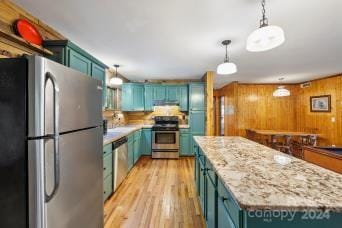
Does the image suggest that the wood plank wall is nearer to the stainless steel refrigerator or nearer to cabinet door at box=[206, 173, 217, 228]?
cabinet door at box=[206, 173, 217, 228]

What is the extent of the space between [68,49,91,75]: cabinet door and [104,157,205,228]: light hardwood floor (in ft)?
6.18

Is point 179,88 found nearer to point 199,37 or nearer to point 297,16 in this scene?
point 199,37

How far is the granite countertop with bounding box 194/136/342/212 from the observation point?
0.91 m

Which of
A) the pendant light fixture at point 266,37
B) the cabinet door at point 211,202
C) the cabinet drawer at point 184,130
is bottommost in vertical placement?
the cabinet door at point 211,202

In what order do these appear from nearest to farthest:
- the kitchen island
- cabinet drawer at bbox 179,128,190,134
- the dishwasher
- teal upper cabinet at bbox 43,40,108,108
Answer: the kitchen island, teal upper cabinet at bbox 43,40,108,108, the dishwasher, cabinet drawer at bbox 179,128,190,134

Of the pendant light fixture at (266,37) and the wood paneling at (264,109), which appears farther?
the wood paneling at (264,109)

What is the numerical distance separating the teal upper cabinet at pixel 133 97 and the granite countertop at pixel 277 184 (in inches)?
178

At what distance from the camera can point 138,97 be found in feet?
20.1

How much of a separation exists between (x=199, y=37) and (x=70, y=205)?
2.44m

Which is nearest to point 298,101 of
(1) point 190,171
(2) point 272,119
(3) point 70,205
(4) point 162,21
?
(2) point 272,119

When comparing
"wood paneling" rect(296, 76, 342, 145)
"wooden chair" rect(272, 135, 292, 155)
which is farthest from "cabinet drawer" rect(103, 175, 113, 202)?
"wood paneling" rect(296, 76, 342, 145)

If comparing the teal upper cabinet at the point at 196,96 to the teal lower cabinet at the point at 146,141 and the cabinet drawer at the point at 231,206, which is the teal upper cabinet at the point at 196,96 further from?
the cabinet drawer at the point at 231,206

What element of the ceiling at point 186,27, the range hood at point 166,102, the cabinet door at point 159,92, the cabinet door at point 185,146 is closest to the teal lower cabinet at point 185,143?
the cabinet door at point 185,146

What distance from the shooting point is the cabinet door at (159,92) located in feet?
19.8
